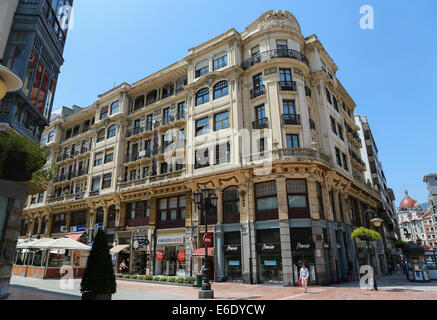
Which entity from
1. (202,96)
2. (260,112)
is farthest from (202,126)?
(260,112)

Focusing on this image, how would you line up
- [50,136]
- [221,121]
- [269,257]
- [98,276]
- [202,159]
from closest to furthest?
[98,276] → [269,257] → [202,159] → [221,121] → [50,136]

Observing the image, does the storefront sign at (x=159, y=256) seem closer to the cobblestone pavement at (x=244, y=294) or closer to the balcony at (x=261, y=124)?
the cobblestone pavement at (x=244, y=294)

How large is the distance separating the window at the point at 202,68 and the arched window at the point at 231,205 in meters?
13.2

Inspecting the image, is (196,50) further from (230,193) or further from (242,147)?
(230,193)

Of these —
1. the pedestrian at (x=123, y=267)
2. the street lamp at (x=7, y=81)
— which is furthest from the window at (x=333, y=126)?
the street lamp at (x=7, y=81)

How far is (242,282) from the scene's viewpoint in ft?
71.8

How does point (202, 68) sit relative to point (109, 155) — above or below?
above

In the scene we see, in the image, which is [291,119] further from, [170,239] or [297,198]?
[170,239]

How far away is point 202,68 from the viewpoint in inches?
1199

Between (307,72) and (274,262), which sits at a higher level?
(307,72)

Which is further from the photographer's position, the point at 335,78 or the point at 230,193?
the point at 335,78

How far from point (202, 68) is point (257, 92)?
306 inches
